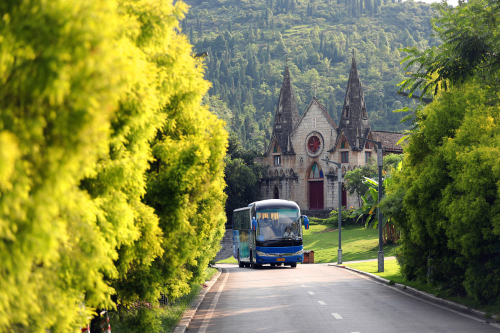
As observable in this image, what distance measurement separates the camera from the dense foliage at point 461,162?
14250 mm

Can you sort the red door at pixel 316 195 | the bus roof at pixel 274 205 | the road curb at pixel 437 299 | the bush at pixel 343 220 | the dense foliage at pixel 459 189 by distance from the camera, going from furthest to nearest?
the red door at pixel 316 195
the bush at pixel 343 220
the bus roof at pixel 274 205
the road curb at pixel 437 299
the dense foliage at pixel 459 189

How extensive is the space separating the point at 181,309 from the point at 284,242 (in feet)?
65.0

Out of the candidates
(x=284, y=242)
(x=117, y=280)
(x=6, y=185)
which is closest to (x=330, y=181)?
(x=284, y=242)

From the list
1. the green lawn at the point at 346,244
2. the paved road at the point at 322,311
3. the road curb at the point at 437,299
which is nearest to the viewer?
the paved road at the point at 322,311

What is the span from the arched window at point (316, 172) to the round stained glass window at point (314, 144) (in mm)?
2140

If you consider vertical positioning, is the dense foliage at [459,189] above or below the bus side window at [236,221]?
above

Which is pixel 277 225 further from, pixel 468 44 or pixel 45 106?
pixel 45 106

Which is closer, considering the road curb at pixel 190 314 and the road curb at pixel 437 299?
the road curb at pixel 190 314

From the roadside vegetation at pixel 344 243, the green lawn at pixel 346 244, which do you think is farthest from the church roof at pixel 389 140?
the green lawn at pixel 346 244

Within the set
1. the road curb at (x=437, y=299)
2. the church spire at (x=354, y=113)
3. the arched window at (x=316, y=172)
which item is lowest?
the road curb at (x=437, y=299)

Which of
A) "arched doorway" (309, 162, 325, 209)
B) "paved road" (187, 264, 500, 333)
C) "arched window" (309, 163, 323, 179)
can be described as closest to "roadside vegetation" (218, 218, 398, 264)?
"arched doorway" (309, 162, 325, 209)

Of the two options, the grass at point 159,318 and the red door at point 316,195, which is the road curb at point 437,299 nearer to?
the grass at point 159,318

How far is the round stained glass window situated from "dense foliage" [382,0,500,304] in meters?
65.4

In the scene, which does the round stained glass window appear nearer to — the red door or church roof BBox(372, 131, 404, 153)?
the red door
